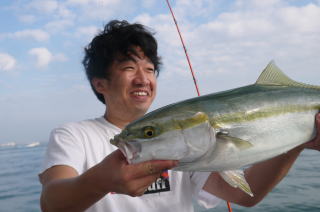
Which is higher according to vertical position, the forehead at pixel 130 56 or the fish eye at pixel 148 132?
the forehead at pixel 130 56

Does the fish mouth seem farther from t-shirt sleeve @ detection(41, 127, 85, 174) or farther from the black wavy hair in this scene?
the black wavy hair

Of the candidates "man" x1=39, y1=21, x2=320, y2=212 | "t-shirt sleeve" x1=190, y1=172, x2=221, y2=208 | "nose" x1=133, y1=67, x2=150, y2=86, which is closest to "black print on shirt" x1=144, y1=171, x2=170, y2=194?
"man" x1=39, y1=21, x2=320, y2=212

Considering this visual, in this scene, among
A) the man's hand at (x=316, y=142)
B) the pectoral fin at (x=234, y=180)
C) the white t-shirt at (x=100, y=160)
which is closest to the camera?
the pectoral fin at (x=234, y=180)

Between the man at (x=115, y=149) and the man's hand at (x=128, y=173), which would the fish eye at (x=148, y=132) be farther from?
the man at (x=115, y=149)

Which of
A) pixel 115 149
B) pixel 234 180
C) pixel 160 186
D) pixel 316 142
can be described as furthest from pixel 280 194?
pixel 234 180

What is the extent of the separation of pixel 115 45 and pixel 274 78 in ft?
5.54

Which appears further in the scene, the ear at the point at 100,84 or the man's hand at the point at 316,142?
the ear at the point at 100,84

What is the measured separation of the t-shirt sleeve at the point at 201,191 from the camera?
2936 mm

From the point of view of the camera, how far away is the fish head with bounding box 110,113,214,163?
163 cm

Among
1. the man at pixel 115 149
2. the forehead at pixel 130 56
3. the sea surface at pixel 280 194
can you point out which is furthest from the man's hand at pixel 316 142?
the sea surface at pixel 280 194

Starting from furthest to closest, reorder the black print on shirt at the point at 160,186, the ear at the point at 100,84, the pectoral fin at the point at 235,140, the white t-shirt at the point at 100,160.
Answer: the ear at the point at 100,84, the black print on shirt at the point at 160,186, the white t-shirt at the point at 100,160, the pectoral fin at the point at 235,140

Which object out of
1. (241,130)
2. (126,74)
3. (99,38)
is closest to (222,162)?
(241,130)

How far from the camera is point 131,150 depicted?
5.36ft

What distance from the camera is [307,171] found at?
10.5m
